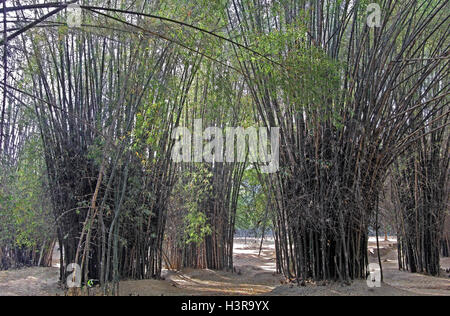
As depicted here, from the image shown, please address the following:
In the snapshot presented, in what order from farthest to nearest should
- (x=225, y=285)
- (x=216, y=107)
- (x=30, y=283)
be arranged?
(x=225, y=285) → (x=30, y=283) → (x=216, y=107)

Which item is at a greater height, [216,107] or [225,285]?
[216,107]

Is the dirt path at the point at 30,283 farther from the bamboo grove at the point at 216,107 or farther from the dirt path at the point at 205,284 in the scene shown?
the dirt path at the point at 205,284

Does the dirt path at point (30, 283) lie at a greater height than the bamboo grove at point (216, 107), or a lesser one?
lesser

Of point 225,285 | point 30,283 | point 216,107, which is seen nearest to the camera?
point 216,107

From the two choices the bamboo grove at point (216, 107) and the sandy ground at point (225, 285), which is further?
the sandy ground at point (225, 285)

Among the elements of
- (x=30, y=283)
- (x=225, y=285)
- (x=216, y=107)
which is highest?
(x=216, y=107)

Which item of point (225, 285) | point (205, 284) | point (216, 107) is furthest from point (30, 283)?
point (216, 107)

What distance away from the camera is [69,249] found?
4.57 metres

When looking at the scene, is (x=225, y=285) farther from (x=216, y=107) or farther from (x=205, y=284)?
(x=216, y=107)

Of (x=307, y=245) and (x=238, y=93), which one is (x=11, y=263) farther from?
(x=307, y=245)

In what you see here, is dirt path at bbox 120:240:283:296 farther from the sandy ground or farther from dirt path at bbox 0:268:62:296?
dirt path at bbox 0:268:62:296

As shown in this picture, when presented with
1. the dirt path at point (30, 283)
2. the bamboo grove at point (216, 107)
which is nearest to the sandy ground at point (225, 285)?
the dirt path at point (30, 283)

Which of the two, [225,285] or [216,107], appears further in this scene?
[225,285]
